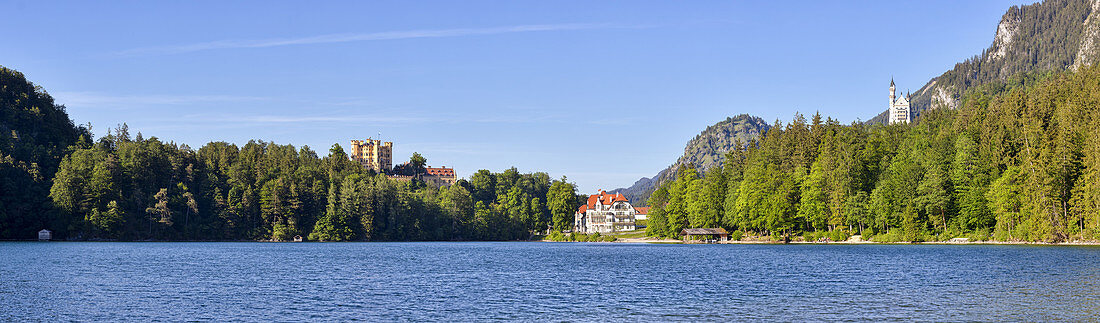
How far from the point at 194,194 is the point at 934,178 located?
11746 centimetres

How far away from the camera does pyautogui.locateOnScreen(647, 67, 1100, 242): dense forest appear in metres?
84.0

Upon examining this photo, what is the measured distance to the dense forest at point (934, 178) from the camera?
8400 cm

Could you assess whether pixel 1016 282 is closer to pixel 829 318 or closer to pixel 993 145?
pixel 829 318

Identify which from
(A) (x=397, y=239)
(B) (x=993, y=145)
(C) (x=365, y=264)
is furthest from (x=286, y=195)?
(B) (x=993, y=145)

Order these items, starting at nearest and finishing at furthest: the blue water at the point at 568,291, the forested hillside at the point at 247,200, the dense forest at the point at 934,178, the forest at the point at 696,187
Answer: the blue water at the point at 568,291 → the dense forest at the point at 934,178 → the forest at the point at 696,187 → the forested hillside at the point at 247,200

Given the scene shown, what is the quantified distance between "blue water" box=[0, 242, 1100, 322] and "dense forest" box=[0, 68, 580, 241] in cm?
7299

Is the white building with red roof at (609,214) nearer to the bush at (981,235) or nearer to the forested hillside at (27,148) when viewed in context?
the bush at (981,235)

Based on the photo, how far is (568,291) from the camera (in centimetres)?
3953

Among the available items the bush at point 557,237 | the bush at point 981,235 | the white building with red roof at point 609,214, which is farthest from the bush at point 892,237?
the white building with red roof at point 609,214

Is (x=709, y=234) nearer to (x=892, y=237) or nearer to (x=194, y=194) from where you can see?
(x=892, y=237)

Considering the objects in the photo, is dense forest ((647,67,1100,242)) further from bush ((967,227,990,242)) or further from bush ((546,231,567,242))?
bush ((546,231,567,242))

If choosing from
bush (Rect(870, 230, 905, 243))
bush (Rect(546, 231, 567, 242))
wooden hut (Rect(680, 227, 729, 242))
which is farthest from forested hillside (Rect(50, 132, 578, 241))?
bush (Rect(870, 230, 905, 243))

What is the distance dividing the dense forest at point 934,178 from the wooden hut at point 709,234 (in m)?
1.80

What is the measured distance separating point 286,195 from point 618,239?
5928 centimetres
